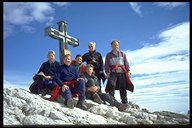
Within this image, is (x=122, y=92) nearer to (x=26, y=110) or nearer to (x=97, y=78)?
(x=97, y=78)

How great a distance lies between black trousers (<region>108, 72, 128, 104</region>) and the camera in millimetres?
9789

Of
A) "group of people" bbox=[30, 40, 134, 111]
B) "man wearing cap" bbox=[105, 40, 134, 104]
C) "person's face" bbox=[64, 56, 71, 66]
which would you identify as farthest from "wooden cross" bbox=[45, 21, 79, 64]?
"person's face" bbox=[64, 56, 71, 66]

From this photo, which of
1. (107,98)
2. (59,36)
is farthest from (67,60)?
(59,36)

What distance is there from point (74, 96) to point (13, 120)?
237cm

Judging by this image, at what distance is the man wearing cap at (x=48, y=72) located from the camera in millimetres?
8977

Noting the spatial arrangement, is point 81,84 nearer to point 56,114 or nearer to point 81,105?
point 81,105

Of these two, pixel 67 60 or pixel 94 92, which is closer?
pixel 67 60

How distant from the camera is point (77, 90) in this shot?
862cm

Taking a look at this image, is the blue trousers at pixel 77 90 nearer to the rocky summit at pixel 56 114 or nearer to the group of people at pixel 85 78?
the group of people at pixel 85 78

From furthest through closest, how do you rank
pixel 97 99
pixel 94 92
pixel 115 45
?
pixel 115 45
pixel 94 92
pixel 97 99

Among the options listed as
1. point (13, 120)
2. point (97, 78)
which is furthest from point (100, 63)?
point (13, 120)

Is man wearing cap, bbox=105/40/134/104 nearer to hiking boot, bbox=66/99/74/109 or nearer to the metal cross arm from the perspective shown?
hiking boot, bbox=66/99/74/109

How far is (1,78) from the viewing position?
21.6 ft

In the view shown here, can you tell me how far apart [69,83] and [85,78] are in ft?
2.69
